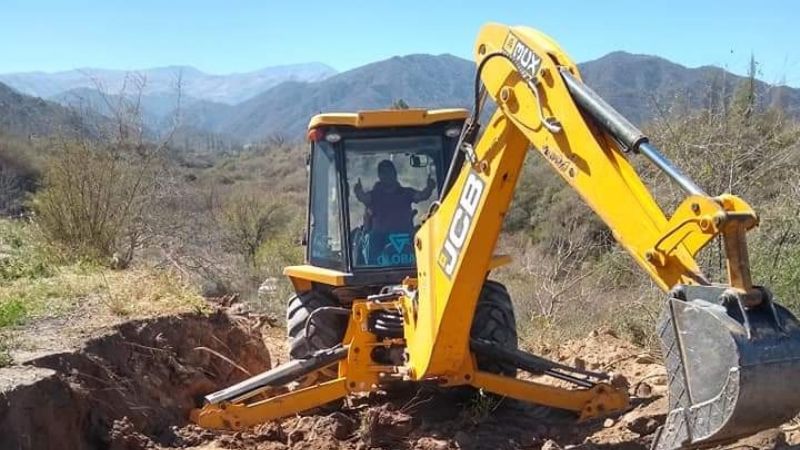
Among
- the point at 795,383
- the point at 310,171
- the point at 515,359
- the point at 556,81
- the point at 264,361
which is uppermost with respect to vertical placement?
the point at 556,81

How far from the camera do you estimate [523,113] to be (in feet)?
16.8

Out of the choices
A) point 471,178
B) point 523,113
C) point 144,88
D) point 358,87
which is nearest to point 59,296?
point 471,178

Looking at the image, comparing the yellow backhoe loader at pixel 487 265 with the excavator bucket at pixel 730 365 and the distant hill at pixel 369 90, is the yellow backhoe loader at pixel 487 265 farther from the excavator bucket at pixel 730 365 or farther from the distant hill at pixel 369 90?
the distant hill at pixel 369 90

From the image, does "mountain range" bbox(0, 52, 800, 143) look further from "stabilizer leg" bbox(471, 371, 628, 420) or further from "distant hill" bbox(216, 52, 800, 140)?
"stabilizer leg" bbox(471, 371, 628, 420)

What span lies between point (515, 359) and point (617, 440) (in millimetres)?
882

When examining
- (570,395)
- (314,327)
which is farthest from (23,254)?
(570,395)

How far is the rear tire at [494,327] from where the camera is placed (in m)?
7.06

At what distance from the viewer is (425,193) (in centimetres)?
754

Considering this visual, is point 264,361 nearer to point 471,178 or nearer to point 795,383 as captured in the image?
point 471,178

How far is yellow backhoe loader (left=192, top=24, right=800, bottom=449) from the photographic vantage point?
374 cm

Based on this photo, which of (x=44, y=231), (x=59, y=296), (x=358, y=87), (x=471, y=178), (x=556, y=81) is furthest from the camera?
(x=358, y=87)

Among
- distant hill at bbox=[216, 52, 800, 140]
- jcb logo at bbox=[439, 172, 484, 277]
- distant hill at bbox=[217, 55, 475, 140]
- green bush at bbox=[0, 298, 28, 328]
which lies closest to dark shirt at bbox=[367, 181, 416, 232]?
jcb logo at bbox=[439, 172, 484, 277]

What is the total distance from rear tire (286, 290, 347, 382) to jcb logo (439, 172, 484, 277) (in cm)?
178

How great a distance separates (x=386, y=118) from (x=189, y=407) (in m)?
2.81
